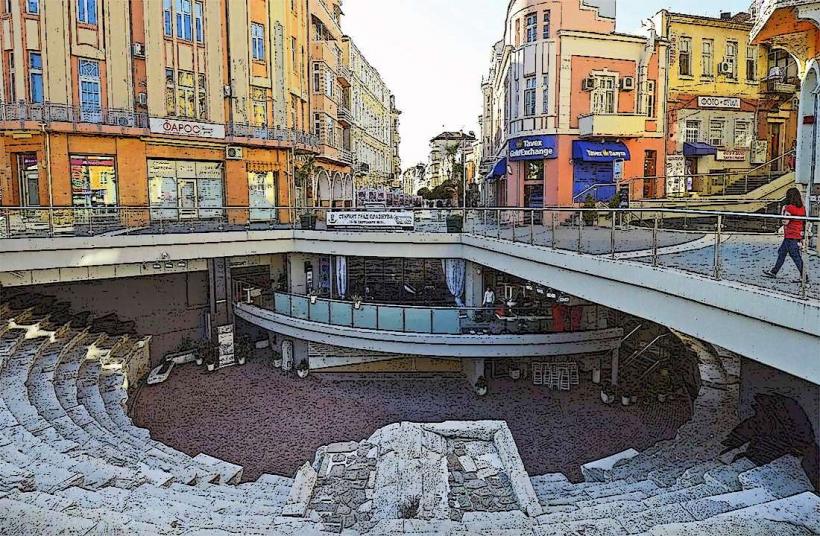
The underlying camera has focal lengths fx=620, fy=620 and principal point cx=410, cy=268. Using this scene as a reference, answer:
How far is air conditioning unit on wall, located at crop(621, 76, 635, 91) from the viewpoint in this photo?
24.3 metres

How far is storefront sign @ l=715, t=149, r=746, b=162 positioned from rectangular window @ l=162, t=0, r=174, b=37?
78.4ft

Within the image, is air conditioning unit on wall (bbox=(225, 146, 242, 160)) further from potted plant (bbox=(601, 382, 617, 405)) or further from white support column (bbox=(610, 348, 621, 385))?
potted plant (bbox=(601, 382, 617, 405))

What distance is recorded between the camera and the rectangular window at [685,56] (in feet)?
87.7

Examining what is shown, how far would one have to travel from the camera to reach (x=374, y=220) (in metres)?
19.9

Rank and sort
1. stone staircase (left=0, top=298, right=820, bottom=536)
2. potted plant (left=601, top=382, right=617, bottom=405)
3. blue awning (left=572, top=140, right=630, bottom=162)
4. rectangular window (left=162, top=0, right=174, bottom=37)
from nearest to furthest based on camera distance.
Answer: stone staircase (left=0, top=298, right=820, bottom=536)
potted plant (left=601, top=382, right=617, bottom=405)
blue awning (left=572, top=140, right=630, bottom=162)
rectangular window (left=162, top=0, right=174, bottom=37)

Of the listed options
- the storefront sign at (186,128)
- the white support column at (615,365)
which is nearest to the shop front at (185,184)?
the storefront sign at (186,128)

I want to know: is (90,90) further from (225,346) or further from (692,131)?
(692,131)

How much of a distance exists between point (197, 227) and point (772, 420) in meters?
16.5

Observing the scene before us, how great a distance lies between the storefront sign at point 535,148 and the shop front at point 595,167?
85 cm

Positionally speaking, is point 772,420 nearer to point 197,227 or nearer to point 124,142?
point 197,227

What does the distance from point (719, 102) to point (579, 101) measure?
313 inches

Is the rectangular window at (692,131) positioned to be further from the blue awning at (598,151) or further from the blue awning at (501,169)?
the blue awning at (501,169)

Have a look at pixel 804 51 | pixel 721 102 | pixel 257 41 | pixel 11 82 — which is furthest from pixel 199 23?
pixel 721 102

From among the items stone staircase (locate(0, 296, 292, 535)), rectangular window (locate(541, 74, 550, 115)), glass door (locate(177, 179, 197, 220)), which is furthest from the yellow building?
stone staircase (locate(0, 296, 292, 535))
